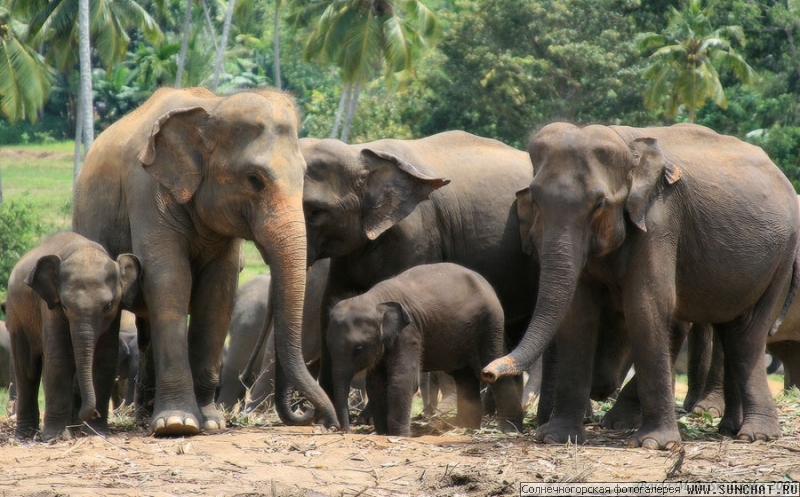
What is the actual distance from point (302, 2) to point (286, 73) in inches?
727

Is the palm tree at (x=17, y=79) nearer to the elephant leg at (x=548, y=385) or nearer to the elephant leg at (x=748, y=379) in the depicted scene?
the elephant leg at (x=548, y=385)

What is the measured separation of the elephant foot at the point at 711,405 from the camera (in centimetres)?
902

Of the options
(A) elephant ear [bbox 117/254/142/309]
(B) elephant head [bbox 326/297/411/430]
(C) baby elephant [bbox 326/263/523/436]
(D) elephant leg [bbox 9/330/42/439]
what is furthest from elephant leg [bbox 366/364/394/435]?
(D) elephant leg [bbox 9/330/42/439]

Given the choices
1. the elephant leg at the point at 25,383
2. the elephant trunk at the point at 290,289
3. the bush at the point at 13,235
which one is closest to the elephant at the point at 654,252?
the elephant trunk at the point at 290,289

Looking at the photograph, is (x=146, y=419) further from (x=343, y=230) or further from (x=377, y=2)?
(x=377, y=2)

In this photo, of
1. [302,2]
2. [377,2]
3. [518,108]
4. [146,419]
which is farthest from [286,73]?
[146,419]

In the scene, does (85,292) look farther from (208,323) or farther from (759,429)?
(759,429)

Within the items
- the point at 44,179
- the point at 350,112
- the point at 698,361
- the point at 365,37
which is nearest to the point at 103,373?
the point at 698,361

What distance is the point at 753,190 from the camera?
769cm

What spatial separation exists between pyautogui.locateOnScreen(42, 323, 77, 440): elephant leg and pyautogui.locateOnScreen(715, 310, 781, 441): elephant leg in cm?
397

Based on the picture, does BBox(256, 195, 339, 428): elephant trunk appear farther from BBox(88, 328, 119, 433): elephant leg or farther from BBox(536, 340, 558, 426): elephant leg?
BBox(536, 340, 558, 426): elephant leg

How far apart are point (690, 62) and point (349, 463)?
28.9 m

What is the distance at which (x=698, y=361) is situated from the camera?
9.65 meters

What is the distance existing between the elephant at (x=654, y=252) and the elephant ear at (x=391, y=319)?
0.92 meters
